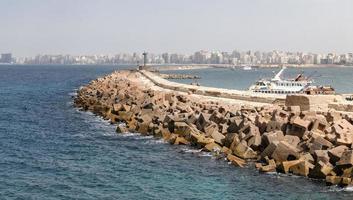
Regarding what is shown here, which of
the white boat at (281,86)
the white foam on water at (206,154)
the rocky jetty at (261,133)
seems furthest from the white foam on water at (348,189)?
the white boat at (281,86)

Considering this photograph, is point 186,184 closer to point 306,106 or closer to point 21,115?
point 306,106

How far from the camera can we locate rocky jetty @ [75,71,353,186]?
69.1ft

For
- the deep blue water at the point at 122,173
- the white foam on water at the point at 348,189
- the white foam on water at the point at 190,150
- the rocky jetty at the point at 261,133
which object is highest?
the rocky jetty at the point at 261,133

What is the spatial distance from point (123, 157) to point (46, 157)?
373 centimetres

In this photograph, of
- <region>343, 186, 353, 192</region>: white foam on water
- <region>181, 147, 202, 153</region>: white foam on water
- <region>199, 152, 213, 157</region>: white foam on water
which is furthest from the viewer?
<region>181, 147, 202, 153</region>: white foam on water

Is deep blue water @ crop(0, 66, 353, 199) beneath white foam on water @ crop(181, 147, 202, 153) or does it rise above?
beneath

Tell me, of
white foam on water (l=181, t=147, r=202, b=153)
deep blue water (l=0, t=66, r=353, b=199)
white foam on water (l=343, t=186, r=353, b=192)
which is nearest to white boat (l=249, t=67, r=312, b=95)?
deep blue water (l=0, t=66, r=353, b=199)

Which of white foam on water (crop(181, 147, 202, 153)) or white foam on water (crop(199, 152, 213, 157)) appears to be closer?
white foam on water (crop(199, 152, 213, 157))

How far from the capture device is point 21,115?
44.3 metres

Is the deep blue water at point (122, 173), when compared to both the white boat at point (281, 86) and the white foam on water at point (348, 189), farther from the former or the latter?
the white boat at point (281, 86)

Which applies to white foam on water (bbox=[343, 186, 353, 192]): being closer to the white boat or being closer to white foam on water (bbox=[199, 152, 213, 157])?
white foam on water (bbox=[199, 152, 213, 157])

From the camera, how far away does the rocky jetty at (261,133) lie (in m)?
21.0

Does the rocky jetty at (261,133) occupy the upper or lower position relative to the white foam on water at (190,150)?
upper

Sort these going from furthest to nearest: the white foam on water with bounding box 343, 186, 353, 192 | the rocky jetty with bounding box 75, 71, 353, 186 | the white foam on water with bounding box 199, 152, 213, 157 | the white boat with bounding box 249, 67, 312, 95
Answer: the white boat with bounding box 249, 67, 312, 95 → the white foam on water with bounding box 199, 152, 213, 157 → the rocky jetty with bounding box 75, 71, 353, 186 → the white foam on water with bounding box 343, 186, 353, 192
